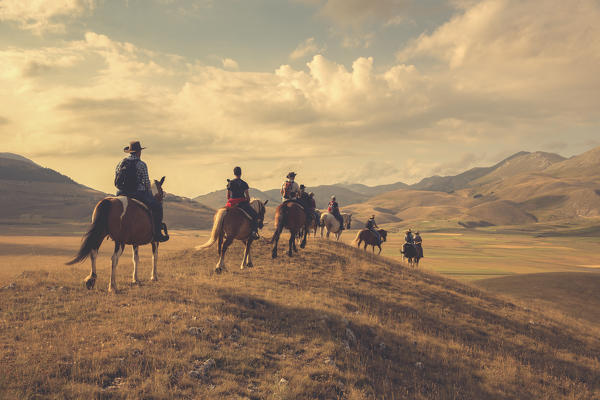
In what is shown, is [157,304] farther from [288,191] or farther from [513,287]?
[513,287]

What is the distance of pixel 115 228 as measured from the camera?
11.9 m

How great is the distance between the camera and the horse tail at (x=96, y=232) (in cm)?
1127

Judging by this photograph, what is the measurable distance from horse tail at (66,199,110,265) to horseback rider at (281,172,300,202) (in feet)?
35.6

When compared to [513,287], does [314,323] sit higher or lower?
higher

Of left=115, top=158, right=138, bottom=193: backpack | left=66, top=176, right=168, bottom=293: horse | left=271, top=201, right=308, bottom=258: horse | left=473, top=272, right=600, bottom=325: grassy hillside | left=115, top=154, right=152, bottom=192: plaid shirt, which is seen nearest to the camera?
left=66, top=176, right=168, bottom=293: horse

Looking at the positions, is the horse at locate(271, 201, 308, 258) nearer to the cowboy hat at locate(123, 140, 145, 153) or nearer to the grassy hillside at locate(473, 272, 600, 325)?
the cowboy hat at locate(123, 140, 145, 153)

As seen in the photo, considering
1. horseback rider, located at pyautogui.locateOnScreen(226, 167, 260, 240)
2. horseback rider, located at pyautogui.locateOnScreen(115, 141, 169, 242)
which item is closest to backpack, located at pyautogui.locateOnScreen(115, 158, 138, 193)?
horseback rider, located at pyautogui.locateOnScreen(115, 141, 169, 242)

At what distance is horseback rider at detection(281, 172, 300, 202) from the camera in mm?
21047

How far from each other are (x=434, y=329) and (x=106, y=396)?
12.5m

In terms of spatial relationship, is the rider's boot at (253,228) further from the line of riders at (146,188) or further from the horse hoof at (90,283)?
the horse hoof at (90,283)

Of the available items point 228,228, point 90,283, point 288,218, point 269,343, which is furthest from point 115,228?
point 288,218

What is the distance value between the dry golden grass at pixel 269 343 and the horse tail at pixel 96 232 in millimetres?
1650

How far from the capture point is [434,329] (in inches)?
574

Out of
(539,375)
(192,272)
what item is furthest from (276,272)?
(539,375)
